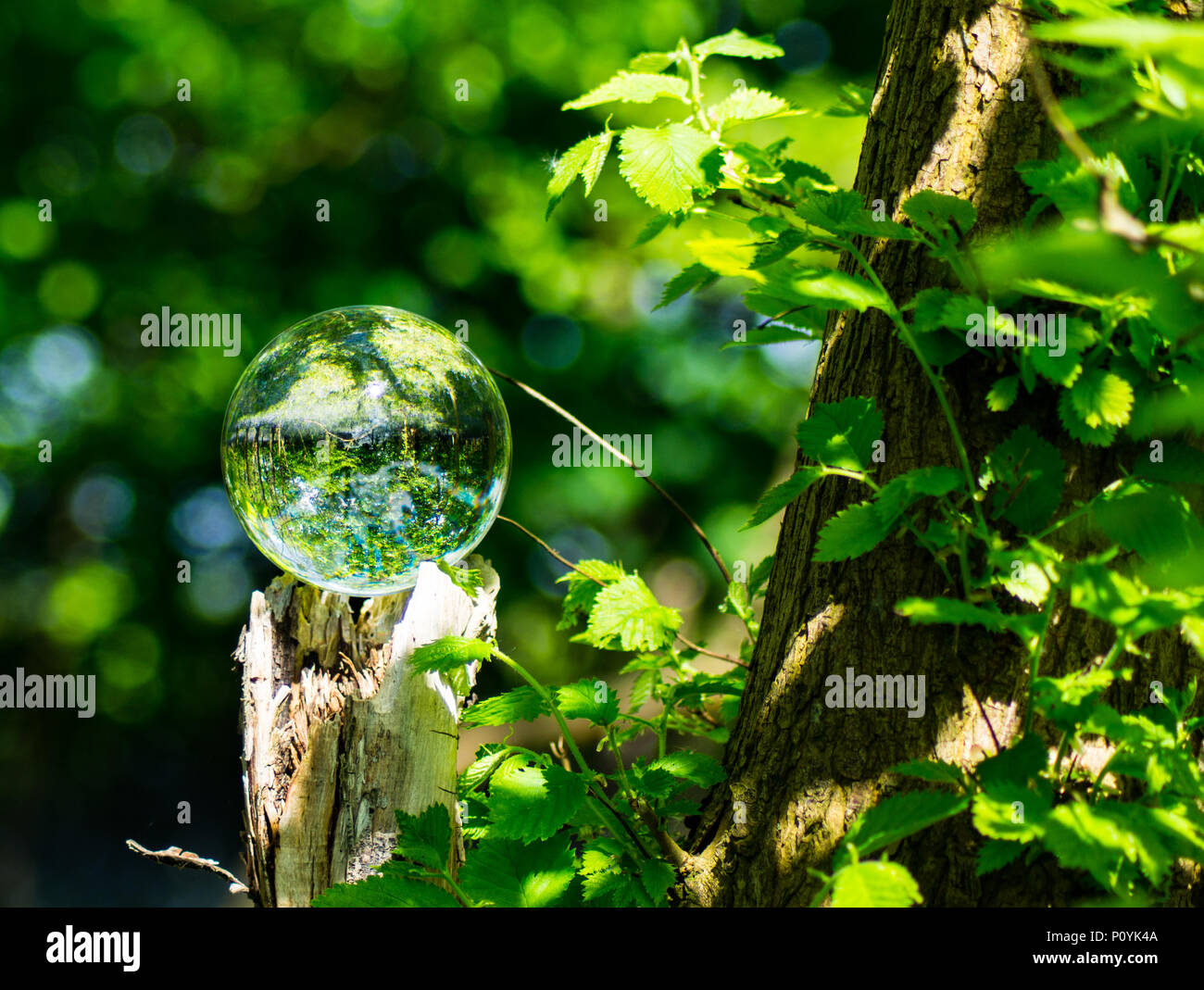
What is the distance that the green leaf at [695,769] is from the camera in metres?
1.40

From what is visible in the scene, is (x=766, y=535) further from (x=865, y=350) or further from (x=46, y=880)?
(x=46, y=880)

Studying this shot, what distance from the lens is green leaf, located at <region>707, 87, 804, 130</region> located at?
5.34 ft

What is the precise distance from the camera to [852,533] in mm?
1123

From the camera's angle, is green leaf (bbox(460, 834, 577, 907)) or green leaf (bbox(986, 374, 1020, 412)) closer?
green leaf (bbox(986, 374, 1020, 412))

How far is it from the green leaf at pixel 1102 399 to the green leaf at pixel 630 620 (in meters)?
0.72

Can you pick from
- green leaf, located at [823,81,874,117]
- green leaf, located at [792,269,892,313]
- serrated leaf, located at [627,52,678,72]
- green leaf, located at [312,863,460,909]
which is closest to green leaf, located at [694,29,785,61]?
serrated leaf, located at [627,52,678,72]

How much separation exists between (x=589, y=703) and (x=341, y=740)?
70cm

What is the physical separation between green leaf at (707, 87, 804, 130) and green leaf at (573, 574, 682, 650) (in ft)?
2.93

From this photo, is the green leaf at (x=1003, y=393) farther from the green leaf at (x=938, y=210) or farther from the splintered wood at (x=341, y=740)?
the splintered wood at (x=341, y=740)

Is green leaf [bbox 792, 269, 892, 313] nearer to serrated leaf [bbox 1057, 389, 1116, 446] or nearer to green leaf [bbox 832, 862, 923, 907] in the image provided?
serrated leaf [bbox 1057, 389, 1116, 446]

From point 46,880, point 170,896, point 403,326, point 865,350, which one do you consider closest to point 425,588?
point 403,326

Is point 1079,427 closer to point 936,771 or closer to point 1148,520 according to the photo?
point 1148,520

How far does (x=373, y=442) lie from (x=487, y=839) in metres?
0.85

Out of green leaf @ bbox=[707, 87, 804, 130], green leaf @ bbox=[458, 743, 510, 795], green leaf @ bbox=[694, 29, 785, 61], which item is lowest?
green leaf @ bbox=[458, 743, 510, 795]
